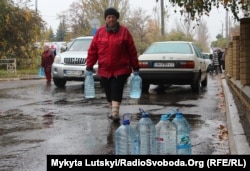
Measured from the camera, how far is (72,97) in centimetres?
1185

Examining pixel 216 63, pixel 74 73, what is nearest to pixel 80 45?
pixel 74 73

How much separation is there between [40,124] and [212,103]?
4522 mm

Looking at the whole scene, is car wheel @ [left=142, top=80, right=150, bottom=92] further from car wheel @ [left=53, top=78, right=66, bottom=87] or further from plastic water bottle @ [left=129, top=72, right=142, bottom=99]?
plastic water bottle @ [left=129, top=72, right=142, bottom=99]

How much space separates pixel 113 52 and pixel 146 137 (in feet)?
12.2

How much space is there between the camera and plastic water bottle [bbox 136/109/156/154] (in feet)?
13.3

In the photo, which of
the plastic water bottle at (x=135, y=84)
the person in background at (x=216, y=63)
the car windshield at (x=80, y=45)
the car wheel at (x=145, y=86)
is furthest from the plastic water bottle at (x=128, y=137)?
the person in background at (x=216, y=63)

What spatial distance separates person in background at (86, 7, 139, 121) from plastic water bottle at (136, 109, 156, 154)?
356 cm

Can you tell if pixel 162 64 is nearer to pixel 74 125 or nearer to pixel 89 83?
pixel 89 83

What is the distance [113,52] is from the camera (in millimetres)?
7625

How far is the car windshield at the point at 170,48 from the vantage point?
522 inches

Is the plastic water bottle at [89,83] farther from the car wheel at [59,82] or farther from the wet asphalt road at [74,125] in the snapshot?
the car wheel at [59,82]

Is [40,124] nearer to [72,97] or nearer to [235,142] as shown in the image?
[235,142]

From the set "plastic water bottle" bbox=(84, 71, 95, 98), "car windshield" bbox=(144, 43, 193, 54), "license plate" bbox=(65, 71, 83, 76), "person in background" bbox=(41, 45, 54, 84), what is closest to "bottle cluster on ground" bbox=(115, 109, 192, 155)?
"plastic water bottle" bbox=(84, 71, 95, 98)

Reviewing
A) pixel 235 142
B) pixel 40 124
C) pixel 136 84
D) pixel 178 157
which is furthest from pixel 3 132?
pixel 178 157
